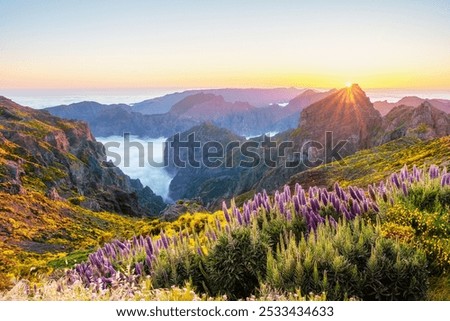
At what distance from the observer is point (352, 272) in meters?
6.38

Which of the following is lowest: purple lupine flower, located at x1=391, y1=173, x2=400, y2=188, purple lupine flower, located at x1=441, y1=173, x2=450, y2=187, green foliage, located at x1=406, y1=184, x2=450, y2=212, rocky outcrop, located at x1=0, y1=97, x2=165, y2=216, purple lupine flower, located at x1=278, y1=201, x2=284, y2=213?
rocky outcrop, located at x1=0, y1=97, x2=165, y2=216

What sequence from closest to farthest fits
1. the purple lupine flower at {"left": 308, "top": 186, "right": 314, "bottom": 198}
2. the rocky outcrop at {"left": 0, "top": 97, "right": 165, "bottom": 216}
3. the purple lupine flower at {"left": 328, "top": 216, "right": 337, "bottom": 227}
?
1. the purple lupine flower at {"left": 328, "top": 216, "right": 337, "bottom": 227}
2. the purple lupine flower at {"left": 308, "top": 186, "right": 314, "bottom": 198}
3. the rocky outcrop at {"left": 0, "top": 97, "right": 165, "bottom": 216}

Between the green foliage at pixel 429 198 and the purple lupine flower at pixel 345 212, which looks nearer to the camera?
the purple lupine flower at pixel 345 212

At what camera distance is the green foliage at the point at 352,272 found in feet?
20.8

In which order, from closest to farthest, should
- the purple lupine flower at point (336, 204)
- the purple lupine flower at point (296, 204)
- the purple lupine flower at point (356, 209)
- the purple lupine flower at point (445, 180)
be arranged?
1. the purple lupine flower at point (356, 209)
2. the purple lupine flower at point (336, 204)
3. the purple lupine flower at point (296, 204)
4. the purple lupine flower at point (445, 180)

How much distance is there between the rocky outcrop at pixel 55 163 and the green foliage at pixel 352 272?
2899 inches

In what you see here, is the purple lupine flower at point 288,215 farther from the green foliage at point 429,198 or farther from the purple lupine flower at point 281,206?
the green foliage at point 429,198

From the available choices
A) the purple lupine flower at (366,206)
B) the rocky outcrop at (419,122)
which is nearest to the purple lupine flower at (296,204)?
the purple lupine flower at (366,206)

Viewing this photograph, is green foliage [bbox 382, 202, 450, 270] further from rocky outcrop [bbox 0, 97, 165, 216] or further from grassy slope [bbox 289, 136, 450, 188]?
rocky outcrop [bbox 0, 97, 165, 216]

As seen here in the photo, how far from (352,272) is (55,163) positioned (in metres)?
127

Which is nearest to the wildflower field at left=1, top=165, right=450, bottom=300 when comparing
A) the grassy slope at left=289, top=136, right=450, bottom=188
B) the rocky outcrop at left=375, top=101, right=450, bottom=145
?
the grassy slope at left=289, top=136, right=450, bottom=188

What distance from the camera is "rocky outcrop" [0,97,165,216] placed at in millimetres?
94125

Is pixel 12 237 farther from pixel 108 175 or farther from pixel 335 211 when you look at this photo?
pixel 108 175

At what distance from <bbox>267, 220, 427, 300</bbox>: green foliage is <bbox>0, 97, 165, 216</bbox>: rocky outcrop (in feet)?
242
